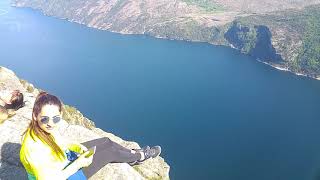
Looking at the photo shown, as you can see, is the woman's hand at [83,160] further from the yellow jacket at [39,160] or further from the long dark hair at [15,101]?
the long dark hair at [15,101]

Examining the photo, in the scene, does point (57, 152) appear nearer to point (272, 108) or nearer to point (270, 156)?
point (270, 156)

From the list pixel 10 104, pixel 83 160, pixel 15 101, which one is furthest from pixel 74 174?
pixel 10 104

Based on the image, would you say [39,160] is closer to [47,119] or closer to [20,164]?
[47,119]

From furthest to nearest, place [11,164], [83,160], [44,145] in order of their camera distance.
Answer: [11,164]
[83,160]
[44,145]

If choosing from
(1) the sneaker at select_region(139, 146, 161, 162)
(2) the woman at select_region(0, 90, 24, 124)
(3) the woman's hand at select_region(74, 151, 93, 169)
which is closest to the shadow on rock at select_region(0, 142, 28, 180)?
(2) the woman at select_region(0, 90, 24, 124)

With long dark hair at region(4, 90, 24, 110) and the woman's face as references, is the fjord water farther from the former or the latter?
the woman's face

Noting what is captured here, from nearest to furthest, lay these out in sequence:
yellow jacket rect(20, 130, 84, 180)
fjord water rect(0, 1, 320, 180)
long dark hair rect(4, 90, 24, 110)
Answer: yellow jacket rect(20, 130, 84, 180) → long dark hair rect(4, 90, 24, 110) → fjord water rect(0, 1, 320, 180)
